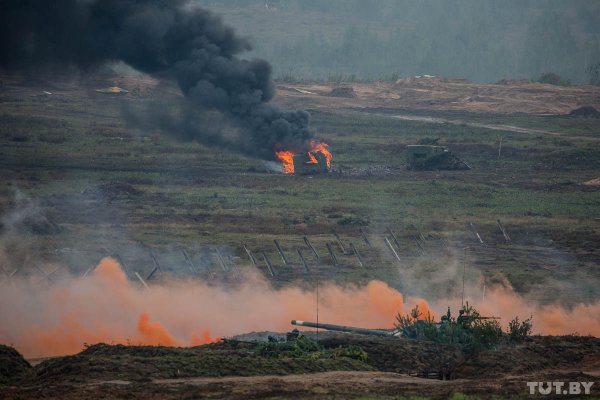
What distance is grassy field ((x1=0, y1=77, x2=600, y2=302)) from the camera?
52656 millimetres

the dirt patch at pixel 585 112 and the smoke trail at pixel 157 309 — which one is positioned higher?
the dirt patch at pixel 585 112

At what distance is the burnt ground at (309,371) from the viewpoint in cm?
2856

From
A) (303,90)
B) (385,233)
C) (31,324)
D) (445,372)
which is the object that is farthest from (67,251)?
(303,90)

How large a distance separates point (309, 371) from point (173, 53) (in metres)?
40.5

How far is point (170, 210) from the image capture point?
6550 cm

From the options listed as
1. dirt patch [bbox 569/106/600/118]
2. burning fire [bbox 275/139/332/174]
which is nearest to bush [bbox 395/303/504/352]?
burning fire [bbox 275/139/332/174]

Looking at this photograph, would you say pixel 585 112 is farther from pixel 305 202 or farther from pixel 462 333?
pixel 462 333

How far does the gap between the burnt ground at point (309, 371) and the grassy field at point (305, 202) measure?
13481 mm

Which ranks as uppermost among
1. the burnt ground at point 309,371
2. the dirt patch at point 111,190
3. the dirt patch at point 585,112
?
the dirt patch at point 585,112

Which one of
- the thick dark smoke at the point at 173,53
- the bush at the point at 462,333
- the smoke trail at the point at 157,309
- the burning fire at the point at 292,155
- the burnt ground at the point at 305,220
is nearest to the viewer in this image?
the burnt ground at the point at 305,220

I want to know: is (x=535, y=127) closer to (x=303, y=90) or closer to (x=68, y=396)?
(x=303, y=90)

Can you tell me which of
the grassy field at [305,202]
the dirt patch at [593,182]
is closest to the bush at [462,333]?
the grassy field at [305,202]

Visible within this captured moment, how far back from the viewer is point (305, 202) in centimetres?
6931

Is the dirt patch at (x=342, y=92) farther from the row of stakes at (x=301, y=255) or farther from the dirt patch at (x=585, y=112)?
the row of stakes at (x=301, y=255)
